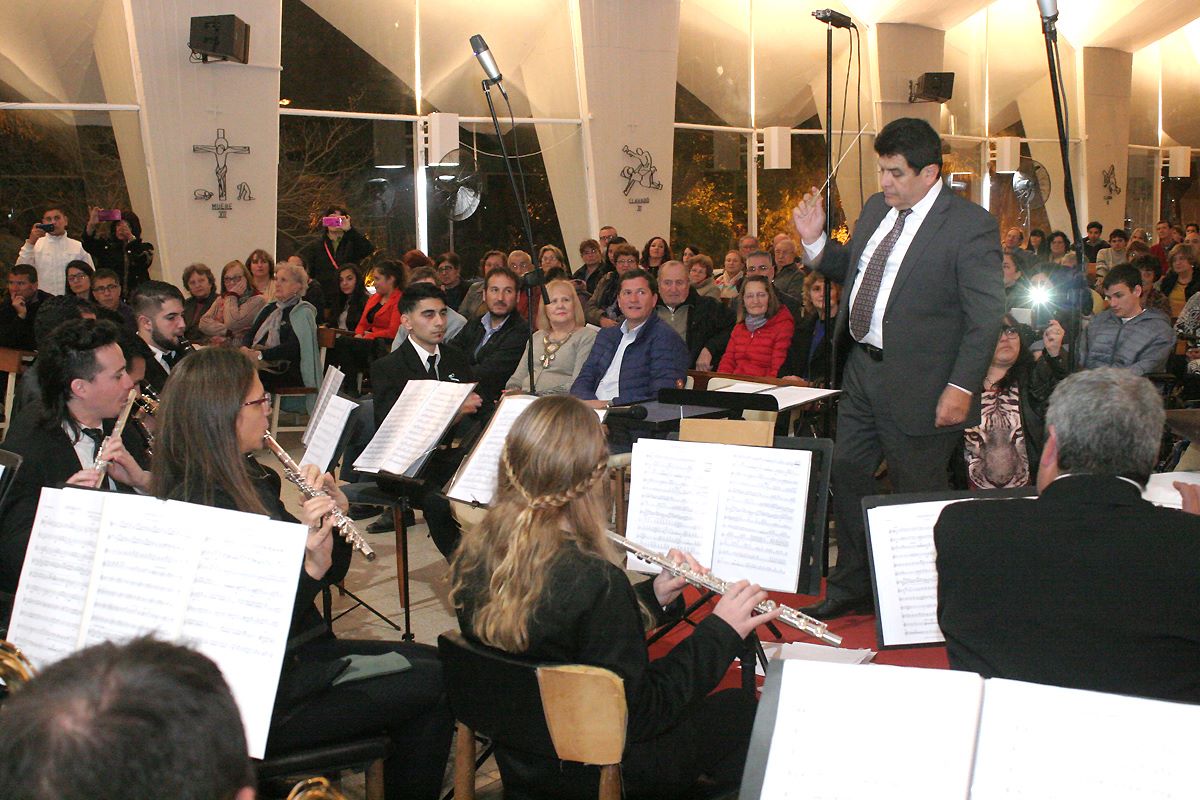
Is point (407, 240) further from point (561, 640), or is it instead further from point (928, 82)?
point (561, 640)

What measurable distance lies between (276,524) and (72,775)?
46.0 inches

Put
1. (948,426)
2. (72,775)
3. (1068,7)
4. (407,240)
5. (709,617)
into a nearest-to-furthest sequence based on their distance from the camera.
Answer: (72,775)
(709,617)
(948,426)
(407,240)
(1068,7)

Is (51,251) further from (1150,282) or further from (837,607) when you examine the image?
(1150,282)

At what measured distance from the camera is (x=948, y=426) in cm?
348

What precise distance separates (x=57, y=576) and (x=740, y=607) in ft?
4.40

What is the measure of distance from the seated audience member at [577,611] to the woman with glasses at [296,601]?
37 cm

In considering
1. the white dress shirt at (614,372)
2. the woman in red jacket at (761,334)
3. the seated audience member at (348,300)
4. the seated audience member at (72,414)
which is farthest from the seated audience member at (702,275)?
the seated audience member at (72,414)

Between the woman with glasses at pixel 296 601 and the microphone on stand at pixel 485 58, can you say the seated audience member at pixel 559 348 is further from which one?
the woman with glasses at pixel 296 601

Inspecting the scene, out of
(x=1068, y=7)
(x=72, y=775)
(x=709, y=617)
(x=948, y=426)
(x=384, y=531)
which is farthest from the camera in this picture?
(x=1068, y=7)

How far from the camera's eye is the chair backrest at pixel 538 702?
1.86 m

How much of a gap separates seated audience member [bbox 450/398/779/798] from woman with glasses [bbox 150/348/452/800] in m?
0.37

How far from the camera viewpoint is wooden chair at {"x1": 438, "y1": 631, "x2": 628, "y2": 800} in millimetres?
1864

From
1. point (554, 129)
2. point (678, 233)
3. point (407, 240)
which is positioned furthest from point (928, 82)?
point (407, 240)

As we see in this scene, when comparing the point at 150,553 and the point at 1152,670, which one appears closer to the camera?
the point at 1152,670
